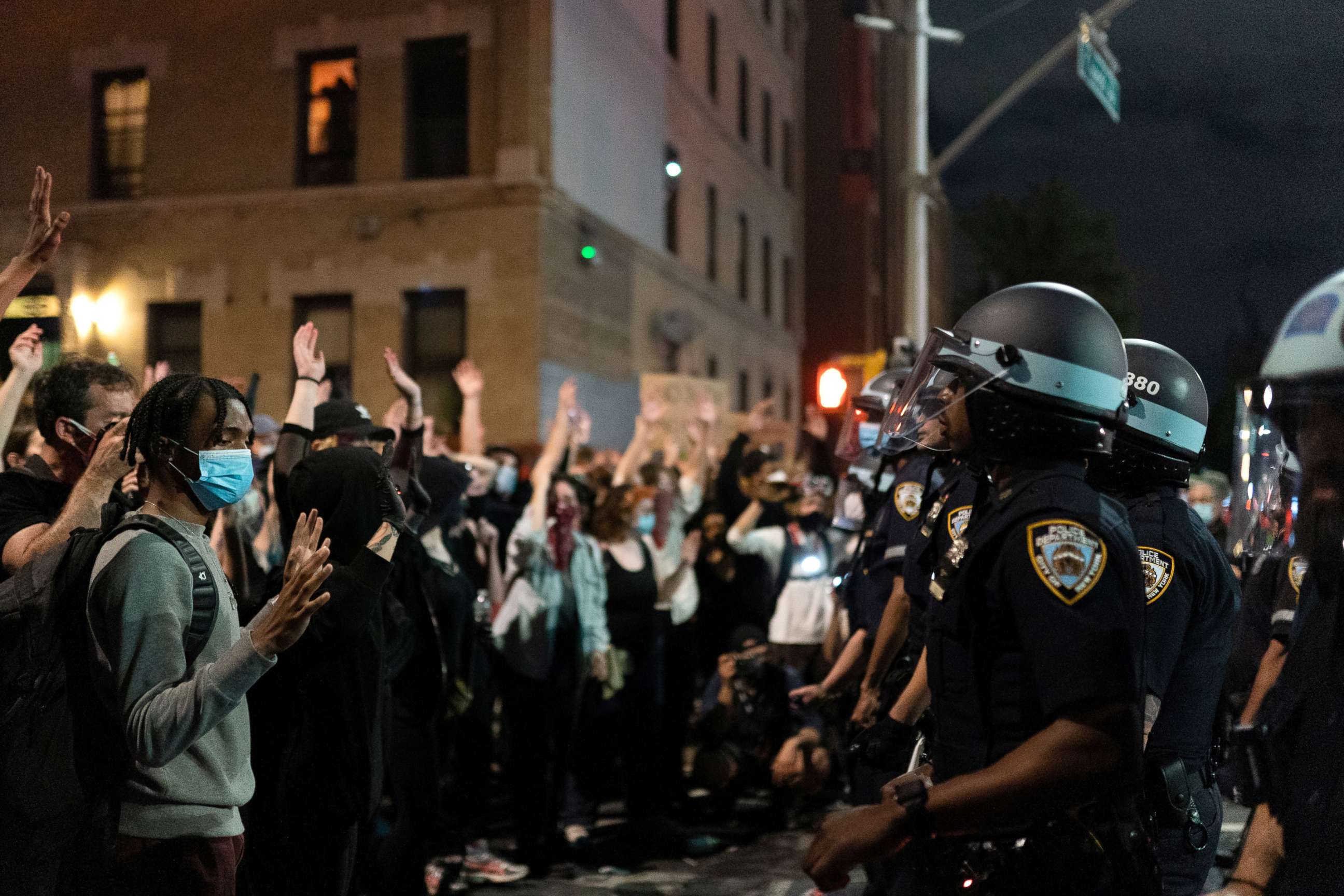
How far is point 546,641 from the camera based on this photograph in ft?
24.8

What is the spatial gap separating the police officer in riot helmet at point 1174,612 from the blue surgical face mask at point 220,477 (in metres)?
2.27

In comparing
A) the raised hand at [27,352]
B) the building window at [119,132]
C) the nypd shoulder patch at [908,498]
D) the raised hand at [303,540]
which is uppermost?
the building window at [119,132]

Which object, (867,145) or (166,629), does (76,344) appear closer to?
(166,629)

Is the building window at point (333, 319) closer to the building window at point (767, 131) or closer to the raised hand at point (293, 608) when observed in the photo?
the raised hand at point (293, 608)

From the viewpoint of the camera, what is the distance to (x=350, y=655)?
4.57m

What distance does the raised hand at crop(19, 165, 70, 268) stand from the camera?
147 inches

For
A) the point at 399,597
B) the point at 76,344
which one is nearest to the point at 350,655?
the point at 399,597

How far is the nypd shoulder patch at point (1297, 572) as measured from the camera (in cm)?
259

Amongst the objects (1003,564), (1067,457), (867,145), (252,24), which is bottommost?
(1003,564)

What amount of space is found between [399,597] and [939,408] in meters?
3.37

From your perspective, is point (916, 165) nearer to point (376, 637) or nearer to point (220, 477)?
point (376, 637)

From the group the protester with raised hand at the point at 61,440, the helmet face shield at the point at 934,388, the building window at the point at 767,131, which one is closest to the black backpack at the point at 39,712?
the protester with raised hand at the point at 61,440

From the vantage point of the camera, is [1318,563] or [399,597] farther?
[399,597]

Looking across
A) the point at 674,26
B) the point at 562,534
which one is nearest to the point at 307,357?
the point at 562,534
